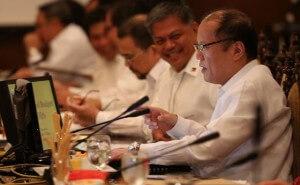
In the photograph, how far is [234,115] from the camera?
200 centimetres

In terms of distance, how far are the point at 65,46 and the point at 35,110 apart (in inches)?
126

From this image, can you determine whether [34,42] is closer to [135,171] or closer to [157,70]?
[157,70]

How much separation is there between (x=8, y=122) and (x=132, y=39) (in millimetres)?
1208

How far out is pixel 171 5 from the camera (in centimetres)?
285

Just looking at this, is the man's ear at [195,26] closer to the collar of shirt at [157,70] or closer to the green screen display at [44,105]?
the collar of shirt at [157,70]

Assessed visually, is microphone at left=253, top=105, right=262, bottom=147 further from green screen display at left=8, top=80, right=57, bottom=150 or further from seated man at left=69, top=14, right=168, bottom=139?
seated man at left=69, top=14, right=168, bottom=139

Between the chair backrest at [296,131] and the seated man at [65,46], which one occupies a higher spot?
the seated man at [65,46]

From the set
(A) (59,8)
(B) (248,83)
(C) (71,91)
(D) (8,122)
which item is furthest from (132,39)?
(A) (59,8)

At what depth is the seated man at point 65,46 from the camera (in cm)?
530

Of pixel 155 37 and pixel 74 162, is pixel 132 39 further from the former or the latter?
pixel 74 162

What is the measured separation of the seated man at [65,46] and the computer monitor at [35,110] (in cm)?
266

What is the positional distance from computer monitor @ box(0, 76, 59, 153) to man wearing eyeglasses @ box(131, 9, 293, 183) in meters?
0.45

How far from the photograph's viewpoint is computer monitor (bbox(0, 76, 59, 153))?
2.33 meters

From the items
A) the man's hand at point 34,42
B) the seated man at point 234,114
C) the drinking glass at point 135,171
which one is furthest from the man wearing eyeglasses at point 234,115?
the man's hand at point 34,42
